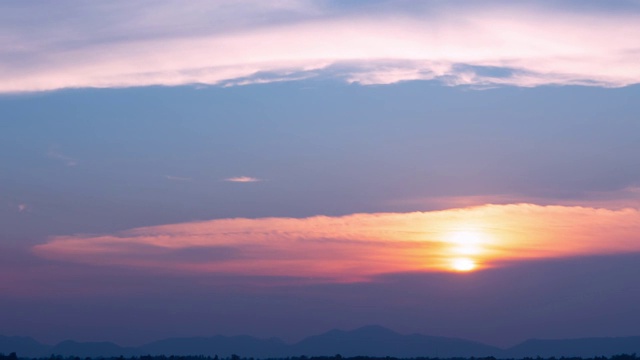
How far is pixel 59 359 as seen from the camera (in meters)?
174

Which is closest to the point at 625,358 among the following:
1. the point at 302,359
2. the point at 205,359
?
the point at 302,359

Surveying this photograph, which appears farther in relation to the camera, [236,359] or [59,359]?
[59,359]

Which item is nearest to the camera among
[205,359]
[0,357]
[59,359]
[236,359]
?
[0,357]

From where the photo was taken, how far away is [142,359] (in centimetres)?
14538

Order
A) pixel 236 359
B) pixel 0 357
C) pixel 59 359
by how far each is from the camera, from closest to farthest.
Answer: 1. pixel 0 357
2. pixel 236 359
3. pixel 59 359

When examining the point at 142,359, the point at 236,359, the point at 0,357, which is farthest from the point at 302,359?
the point at 0,357

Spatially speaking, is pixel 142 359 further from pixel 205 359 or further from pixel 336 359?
pixel 336 359

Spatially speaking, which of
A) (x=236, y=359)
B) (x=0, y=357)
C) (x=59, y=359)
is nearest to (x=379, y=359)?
(x=236, y=359)

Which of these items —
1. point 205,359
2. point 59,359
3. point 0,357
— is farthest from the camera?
point 59,359

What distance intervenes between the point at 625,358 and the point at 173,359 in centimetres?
5680

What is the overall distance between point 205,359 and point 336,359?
1101 inches

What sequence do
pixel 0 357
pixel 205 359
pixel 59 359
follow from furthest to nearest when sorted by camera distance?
pixel 59 359 → pixel 205 359 → pixel 0 357

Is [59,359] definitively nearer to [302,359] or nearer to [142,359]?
[142,359]

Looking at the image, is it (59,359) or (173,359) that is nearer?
(173,359)
